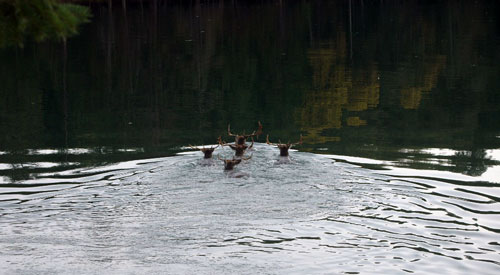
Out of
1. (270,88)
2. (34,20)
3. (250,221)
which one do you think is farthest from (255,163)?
(270,88)

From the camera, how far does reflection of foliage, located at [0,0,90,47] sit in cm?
682

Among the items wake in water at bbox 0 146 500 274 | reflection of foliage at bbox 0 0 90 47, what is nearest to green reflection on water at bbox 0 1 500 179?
wake in water at bbox 0 146 500 274

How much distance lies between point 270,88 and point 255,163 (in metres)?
17.1

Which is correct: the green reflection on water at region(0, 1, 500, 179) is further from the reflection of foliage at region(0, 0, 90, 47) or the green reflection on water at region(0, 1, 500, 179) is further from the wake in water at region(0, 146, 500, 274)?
the reflection of foliage at region(0, 0, 90, 47)

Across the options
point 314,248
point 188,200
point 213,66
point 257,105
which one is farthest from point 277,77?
point 314,248

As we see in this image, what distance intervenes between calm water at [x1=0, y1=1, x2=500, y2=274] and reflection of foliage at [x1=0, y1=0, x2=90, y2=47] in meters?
5.13

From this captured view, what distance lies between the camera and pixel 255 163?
1778 cm

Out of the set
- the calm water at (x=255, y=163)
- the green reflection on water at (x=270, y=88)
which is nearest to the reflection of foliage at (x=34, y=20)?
the calm water at (x=255, y=163)

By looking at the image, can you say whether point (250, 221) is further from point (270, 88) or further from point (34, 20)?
point (270, 88)

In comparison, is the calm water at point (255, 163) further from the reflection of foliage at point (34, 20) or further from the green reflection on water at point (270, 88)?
the reflection of foliage at point (34, 20)

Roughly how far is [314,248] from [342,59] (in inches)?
1234

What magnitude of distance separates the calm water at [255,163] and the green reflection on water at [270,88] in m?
0.13

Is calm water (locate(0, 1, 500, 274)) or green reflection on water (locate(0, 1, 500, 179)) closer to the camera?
calm water (locate(0, 1, 500, 274))

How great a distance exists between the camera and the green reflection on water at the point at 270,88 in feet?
73.8
